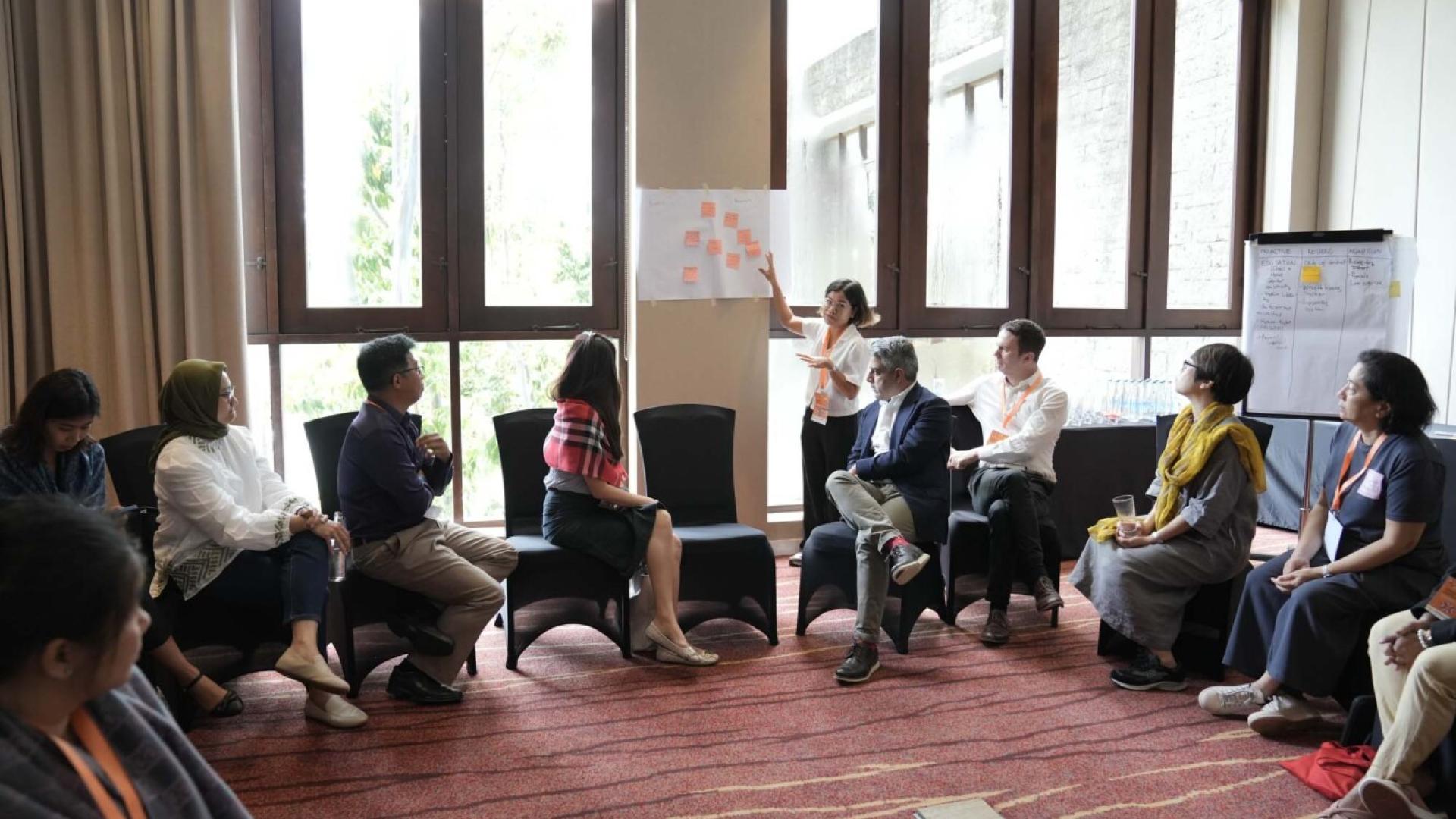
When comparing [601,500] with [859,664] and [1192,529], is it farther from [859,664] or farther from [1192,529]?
[1192,529]

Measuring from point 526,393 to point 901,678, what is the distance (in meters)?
2.35

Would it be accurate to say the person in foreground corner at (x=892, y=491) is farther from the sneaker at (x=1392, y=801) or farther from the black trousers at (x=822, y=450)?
the sneaker at (x=1392, y=801)

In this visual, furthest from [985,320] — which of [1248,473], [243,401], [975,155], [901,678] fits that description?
[243,401]

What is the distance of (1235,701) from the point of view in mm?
3066

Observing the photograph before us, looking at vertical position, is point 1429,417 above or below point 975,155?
Result: below

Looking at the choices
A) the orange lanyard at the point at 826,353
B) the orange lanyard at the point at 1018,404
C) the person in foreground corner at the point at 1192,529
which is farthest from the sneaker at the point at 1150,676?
the orange lanyard at the point at 826,353

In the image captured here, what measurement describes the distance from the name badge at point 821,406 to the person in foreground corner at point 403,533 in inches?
76.9

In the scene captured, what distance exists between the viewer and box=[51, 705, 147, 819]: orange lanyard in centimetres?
109

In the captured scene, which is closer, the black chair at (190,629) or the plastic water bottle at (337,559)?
the black chair at (190,629)

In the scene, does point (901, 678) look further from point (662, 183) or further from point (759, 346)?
point (662, 183)

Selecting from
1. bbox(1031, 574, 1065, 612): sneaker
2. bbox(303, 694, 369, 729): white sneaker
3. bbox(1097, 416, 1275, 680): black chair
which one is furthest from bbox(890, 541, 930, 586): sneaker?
bbox(303, 694, 369, 729): white sneaker

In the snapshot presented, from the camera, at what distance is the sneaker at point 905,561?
3.41 metres

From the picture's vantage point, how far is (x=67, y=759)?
109 centimetres

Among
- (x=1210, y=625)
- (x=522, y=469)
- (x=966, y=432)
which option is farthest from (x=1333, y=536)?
(x=522, y=469)
